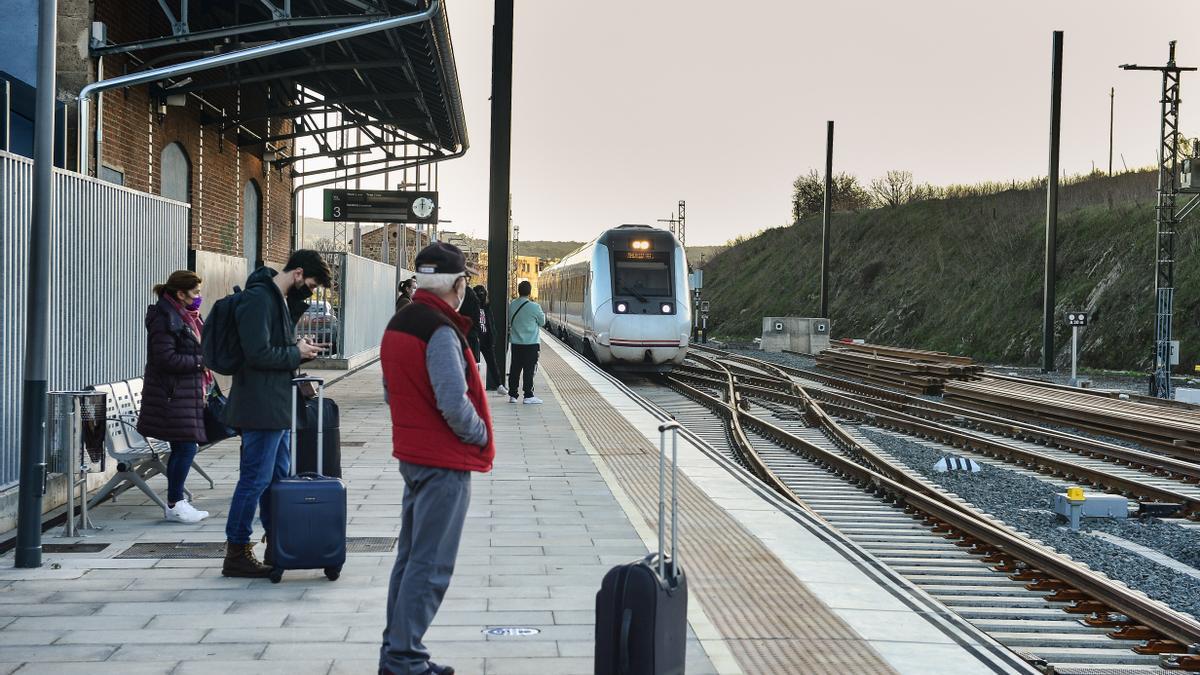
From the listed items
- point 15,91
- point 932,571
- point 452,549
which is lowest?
point 932,571

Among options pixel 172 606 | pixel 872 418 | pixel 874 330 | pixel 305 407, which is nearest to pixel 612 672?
pixel 172 606

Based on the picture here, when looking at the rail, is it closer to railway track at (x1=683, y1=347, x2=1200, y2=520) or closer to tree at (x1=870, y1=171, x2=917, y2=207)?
railway track at (x1=683, y1=347, x2=1200, y2=520)

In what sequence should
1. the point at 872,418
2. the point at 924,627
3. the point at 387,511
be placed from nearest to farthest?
the point at 924,627, the point at 387,511, the point at 872,418

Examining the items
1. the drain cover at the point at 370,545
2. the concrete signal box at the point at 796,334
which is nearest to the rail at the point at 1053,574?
the drain cover at the point at 370,545

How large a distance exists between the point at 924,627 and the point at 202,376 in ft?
15.5

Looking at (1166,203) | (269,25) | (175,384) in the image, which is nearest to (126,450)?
(175,384)

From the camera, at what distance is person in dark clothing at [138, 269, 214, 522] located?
24.8ft

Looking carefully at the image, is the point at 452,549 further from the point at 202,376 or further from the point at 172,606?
the point at 202,376

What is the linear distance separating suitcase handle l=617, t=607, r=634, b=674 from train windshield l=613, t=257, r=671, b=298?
63.0 feet

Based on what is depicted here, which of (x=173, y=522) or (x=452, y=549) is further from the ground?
(x=452, y=549)

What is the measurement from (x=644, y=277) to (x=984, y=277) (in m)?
25.8

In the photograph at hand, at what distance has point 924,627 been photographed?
18.3 ft

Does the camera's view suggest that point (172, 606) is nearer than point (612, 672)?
No

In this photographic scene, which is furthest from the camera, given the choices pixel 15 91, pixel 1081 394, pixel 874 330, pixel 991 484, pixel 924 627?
pixel 874 330
